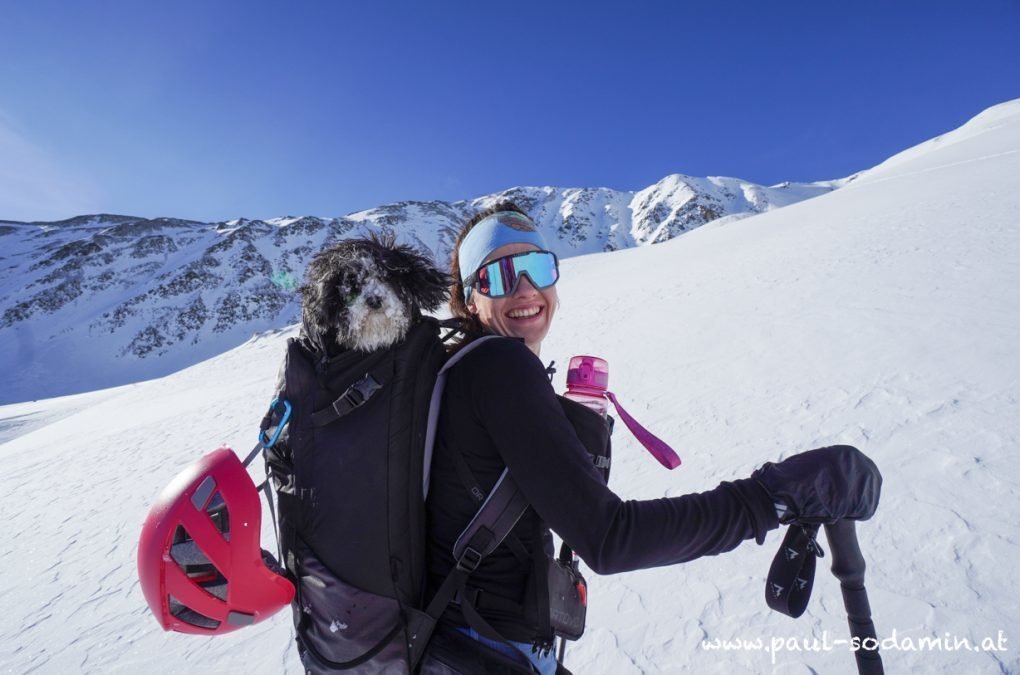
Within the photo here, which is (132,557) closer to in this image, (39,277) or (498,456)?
(498,456)

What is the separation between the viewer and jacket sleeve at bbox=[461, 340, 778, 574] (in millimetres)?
1082

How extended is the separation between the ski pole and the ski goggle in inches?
50.3

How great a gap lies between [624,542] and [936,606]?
258 centimetres

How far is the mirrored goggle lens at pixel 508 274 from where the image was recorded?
1860 millimetres

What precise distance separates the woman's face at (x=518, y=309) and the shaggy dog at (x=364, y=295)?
373mm

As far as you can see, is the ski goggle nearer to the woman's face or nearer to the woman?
the woman's face

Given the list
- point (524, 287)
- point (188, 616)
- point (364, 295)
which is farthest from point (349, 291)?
point (188, 616)

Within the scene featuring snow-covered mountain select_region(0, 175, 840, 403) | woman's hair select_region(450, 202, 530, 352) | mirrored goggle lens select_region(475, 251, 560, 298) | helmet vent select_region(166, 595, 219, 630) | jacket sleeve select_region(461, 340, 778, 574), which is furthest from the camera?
snow-covered mountain select_region(0, 175, 840, 403)

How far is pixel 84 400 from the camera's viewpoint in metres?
28.8

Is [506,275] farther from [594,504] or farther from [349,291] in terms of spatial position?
[594,504]

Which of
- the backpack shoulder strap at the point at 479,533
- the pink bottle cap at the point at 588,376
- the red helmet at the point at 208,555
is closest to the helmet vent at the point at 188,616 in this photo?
the red helmet at the point at 208,555

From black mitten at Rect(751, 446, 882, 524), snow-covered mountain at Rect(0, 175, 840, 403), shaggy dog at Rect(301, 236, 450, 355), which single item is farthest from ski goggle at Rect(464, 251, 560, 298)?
snow-covered mountain at Rect(0, 175, 840, 403)

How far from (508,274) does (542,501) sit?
1017 mm

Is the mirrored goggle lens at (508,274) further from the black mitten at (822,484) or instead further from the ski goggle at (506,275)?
the black mitten at (822,484)
